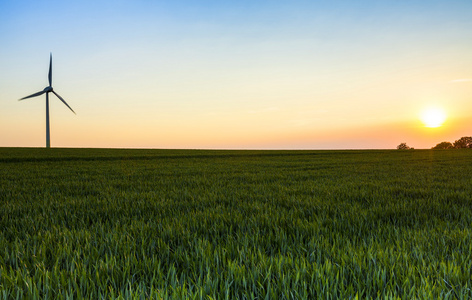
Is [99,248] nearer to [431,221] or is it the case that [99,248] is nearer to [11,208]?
[11,208]

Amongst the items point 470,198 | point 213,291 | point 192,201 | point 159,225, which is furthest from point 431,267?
point 470,198

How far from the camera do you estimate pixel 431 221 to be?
474 cm

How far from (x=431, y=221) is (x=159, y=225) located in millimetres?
4277

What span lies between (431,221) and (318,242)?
2633mm

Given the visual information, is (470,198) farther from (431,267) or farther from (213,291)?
(213,291)

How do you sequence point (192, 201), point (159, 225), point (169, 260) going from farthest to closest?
point (192, 201), point (159, 225), point (169, 260)

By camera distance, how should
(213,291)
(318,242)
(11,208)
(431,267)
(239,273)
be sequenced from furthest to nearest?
(11,208) → (318,242) → (431,267) → (239,273) → (213,291)

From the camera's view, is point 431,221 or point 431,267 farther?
point 431,221

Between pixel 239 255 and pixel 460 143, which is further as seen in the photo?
pixel 460 143

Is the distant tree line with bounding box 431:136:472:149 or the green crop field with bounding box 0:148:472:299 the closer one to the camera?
the green crop field with bounding box 0:148:472:299

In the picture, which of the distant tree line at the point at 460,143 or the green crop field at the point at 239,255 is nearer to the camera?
the green crop field at the point at 239,255

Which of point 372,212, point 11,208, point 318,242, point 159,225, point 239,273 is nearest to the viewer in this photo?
point 239,273

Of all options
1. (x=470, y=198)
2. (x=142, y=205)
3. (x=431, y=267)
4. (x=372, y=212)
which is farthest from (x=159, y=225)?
(x=470, y=198)

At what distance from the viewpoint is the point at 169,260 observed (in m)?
3.05
